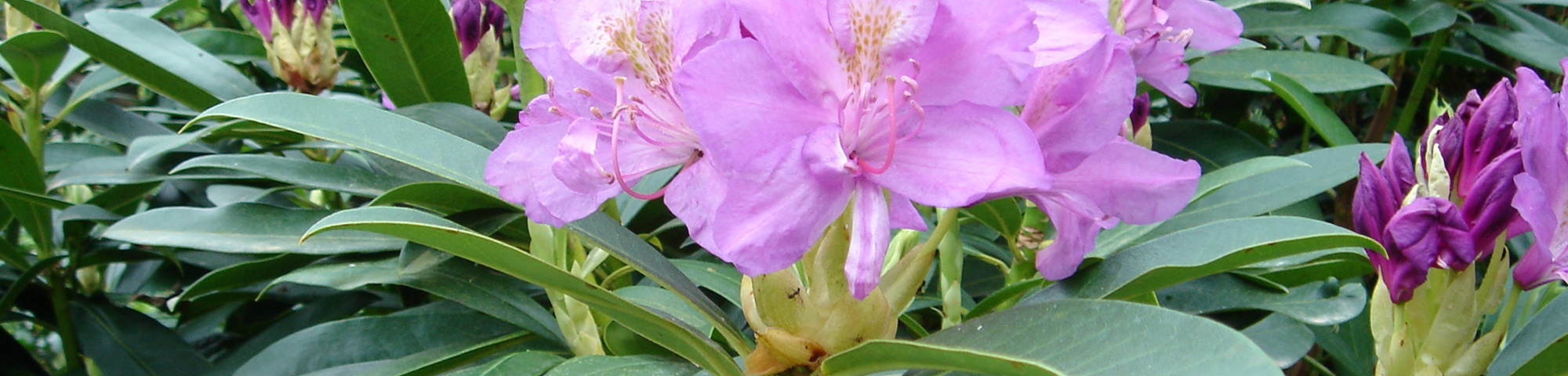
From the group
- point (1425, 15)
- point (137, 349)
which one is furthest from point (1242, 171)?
point (137, 349)

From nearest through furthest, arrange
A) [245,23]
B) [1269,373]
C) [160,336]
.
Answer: [1269,373] → [160,336] → [245,23]

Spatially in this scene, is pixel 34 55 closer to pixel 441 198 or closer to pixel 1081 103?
pixel 441 198

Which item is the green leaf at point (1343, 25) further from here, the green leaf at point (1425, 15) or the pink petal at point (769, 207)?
the pink petal at point (769, 207)

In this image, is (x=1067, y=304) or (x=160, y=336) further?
(x=160, y=336)

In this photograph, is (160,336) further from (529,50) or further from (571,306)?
(529,50)

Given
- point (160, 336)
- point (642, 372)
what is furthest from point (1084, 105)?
point (160, 336)

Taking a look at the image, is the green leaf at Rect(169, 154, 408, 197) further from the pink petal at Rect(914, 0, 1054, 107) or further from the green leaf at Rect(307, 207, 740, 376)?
the pink petal at Rect(914, 0, 1054, 107)

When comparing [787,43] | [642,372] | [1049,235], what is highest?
[787,43]

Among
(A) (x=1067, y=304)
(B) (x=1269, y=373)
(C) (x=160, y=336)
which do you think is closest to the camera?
(B) (x=1269, y=373)
